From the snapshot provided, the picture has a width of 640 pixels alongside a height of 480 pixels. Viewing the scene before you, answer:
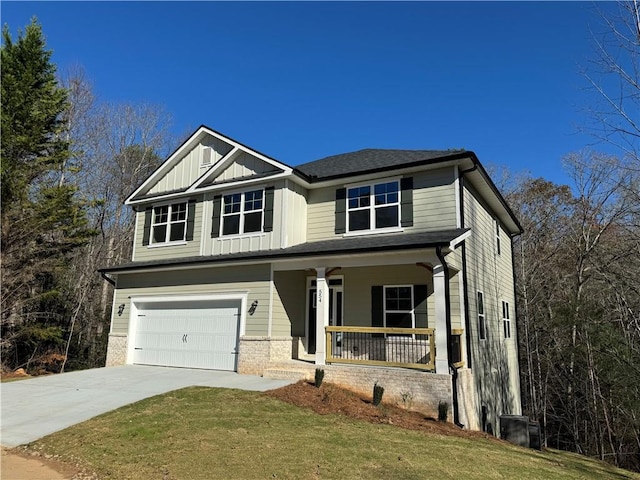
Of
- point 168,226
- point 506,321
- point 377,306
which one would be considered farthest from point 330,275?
point 506,321

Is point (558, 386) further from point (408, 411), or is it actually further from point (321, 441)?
point (321, 441)

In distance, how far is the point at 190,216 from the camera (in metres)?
15.6

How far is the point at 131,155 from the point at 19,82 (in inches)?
383

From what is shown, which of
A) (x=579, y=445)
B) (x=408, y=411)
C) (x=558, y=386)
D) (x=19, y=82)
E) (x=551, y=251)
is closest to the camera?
(x=408, y=411)

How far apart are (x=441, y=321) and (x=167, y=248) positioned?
10516 millimetres

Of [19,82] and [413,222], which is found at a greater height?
[19,82]

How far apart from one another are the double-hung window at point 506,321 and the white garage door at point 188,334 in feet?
33.7

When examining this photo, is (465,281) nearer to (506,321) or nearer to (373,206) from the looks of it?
(373,206)

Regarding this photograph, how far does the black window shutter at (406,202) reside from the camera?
12.4 meters

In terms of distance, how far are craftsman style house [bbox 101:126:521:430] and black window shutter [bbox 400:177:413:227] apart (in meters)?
0.03

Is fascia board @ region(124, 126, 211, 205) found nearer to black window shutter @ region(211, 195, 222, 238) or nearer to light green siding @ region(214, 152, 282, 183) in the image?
light green siding @ region(214, 152, 282, 183)

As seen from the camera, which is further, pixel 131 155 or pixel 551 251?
pixel 131 155

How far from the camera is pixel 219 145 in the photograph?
625 inches

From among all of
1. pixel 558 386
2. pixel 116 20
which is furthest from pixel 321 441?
pixel 558 386
